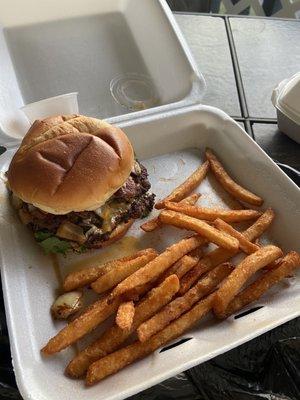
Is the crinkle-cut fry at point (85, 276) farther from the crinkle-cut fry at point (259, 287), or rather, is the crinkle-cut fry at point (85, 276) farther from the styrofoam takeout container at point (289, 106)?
the styrofoam takeout container at point (289, 106)

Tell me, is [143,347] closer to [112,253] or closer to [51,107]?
[112,253]

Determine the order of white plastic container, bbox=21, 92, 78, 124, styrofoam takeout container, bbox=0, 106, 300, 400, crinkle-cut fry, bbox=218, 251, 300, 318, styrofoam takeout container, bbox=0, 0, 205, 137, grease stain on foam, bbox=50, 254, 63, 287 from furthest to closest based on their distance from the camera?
styrofoam takeout container, bbox=0, 0, 205, 137, white plastic container, bbox=21, 92, 78, 124, grease stain on foam, bbox=50, 254, 63, 287, crinkle-cut fry, bbox=218, 251, 300, 318, styrofoam takeout container, bbox=0, 106, 300, 400

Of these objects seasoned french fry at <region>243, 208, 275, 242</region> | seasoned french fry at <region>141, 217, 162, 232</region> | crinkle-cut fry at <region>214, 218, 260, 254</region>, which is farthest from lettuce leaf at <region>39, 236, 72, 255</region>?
seasoned french fry at <region>243, 208, 275, 242</region>

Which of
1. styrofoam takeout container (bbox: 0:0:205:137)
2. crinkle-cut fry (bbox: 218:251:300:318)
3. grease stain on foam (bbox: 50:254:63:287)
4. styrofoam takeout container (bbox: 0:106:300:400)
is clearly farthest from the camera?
styrofoam takeout container (bbox: 0:0:205:137)

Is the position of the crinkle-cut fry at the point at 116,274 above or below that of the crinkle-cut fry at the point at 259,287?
above

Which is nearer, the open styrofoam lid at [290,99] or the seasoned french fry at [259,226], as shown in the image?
the seasoned french fry at [259,226]

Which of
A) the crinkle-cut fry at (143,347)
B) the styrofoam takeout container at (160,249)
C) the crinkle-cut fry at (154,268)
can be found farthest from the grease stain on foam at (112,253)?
the crinkle-cut fry at (143,347)

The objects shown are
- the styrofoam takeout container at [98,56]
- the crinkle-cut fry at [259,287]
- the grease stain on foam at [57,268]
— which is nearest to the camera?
the crinkle-cut fry at [259,287]

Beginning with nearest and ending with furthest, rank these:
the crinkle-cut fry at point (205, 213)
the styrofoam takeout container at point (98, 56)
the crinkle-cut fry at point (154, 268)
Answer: the crinkle-cut fry at point (154, 268), the crinkle-cut fry at point (205, 213), the styrofoam takeout container at point (98, 56)

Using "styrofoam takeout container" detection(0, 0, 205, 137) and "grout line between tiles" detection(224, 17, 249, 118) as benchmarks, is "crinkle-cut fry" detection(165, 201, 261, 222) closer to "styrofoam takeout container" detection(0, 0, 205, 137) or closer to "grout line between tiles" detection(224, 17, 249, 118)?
"styrofoam takeout container" detection(0, 0, 205, 137)
